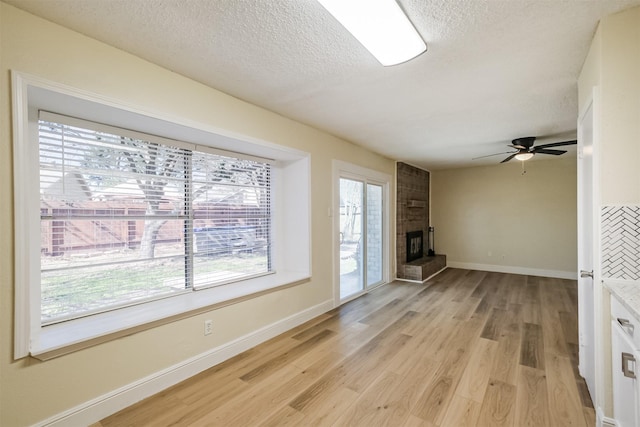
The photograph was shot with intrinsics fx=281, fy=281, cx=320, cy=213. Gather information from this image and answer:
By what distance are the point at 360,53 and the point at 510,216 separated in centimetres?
596

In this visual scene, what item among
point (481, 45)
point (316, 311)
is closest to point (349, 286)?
point (316, 311)

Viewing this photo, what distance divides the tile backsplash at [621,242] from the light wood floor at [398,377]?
989 mm

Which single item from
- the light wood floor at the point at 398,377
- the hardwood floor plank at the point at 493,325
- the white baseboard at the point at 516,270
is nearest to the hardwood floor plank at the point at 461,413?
the light wood floor at the point at 398,377

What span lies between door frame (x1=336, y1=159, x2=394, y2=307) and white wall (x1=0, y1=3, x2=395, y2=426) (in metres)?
1.08

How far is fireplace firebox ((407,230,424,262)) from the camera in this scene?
19.8ft

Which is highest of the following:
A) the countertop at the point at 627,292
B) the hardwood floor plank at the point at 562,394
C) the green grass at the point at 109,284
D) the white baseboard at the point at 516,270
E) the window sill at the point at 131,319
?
the countertop at the point at 627,292

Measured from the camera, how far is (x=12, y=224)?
4.87 ft

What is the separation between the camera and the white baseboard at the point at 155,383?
5.62 ft

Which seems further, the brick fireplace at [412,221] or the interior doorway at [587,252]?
the brick fireplace at [412,221]

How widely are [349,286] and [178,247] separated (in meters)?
2.67

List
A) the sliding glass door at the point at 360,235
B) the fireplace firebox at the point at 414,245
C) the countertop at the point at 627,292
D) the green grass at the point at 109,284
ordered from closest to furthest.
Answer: the countertop at the point at 627,292, the green grass at the point at 109,284, the sliding glass door at the point at 360,235, the fireplace firebox at the point at 414,245

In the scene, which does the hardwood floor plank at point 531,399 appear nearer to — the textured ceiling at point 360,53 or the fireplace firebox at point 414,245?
the textured ceiling at point 360,53

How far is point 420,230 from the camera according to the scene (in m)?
6.63

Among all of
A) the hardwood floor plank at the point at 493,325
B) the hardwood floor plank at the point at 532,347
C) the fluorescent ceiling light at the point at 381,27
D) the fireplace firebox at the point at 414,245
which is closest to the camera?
the fluorescent ceiling light at the point at 381,27
